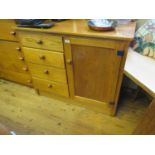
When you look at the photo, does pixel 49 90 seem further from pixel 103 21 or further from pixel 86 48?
pixel 103 21

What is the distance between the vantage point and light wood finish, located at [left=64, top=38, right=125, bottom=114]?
105cm

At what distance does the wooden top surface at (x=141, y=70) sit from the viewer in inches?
31.3

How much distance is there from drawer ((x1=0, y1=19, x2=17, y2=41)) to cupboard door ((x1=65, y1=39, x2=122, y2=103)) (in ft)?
2.06

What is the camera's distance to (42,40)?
1180 millimetres

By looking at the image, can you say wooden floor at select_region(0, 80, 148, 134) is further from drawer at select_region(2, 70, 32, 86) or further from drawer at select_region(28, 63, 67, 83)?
drawer at select_region(28, 63, 67, 83)

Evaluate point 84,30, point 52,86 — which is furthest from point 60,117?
point 84,30

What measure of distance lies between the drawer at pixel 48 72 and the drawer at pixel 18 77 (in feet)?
1.01

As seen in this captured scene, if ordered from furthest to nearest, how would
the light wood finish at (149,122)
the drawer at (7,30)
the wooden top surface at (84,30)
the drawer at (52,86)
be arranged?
1. the drawer at (52,86)
2. the drawer at (7,30)
3. the wooden top surface at (84,30)
4. the light wood finish at (149,122)

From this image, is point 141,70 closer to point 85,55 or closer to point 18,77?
point 85,55

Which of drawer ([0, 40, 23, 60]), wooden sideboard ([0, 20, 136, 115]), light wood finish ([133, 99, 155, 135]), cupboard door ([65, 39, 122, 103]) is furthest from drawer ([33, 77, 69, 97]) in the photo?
light wood finish ([133, 99, 155, 135])

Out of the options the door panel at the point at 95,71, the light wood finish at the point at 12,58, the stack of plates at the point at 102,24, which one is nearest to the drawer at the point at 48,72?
the door panel at the point at 95,71

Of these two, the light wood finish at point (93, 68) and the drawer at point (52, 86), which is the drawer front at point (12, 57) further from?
the light wood finish at point (93, 68)
